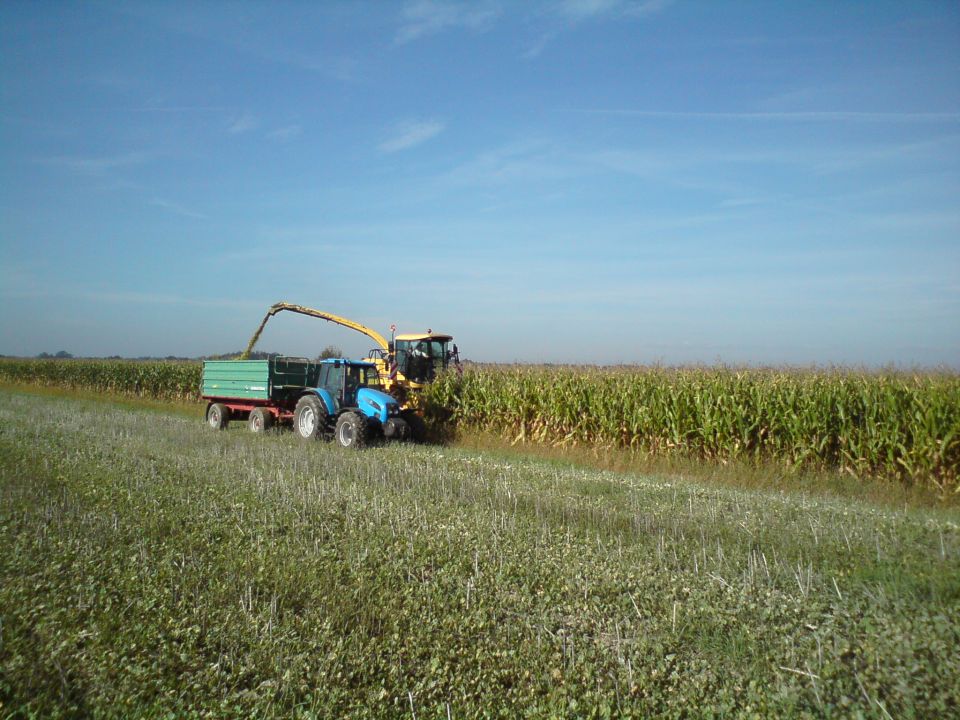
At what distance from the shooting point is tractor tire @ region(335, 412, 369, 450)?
1427 cm

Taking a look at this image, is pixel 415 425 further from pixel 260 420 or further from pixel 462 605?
pixel 462 605

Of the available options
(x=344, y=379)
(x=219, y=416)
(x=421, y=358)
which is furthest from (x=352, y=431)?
(x=219, y=416)

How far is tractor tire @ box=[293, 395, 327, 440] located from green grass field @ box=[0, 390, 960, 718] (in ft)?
21.0

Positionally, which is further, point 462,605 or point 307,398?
point 307,398

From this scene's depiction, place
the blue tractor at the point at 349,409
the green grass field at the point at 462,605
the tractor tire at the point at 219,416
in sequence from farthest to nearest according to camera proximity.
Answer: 1. the tractor tire at the point at 219,416
2. the blue tractor at the point at 349,409
3. the green grass field at the point at 462,605

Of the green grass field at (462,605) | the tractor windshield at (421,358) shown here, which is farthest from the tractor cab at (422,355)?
the green grass field at (462,605)

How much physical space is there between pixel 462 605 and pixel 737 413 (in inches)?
375

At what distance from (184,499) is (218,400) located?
12.0 meters

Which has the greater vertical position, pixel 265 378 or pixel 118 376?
pixel 265 378

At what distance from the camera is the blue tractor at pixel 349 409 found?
14641 millimetres

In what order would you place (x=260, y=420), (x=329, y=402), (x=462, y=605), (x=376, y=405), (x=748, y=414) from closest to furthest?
(x=462, y=605)
(x=748, y=414)
(x=376, y=405)
(x=329, y=402)
(x=260, y=420)

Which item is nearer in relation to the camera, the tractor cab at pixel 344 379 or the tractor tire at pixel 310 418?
the tractor tire at pixel 310 418

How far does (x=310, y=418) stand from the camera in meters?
15.9

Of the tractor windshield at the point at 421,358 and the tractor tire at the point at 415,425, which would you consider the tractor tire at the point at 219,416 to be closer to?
the tractor windshield at the point at 421,358
